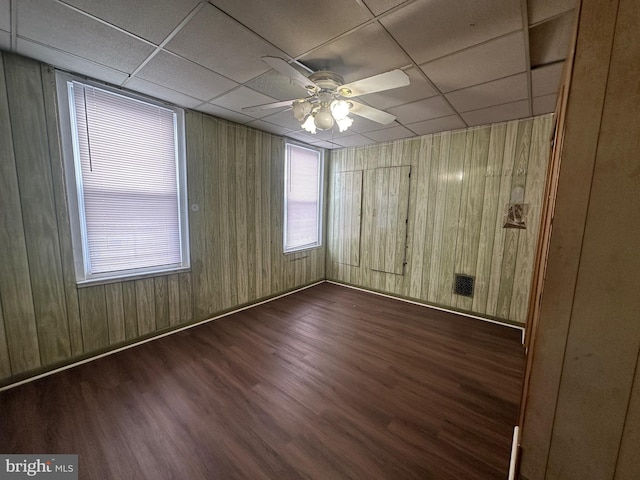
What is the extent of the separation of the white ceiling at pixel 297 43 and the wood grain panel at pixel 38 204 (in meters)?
0.24

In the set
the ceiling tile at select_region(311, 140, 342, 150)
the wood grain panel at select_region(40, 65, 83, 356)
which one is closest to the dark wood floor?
the wood grain panel at select_region(40, 65, 83, 356)

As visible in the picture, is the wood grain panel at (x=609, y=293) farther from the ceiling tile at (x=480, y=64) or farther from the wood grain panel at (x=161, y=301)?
the wood grain panel at (x=161, y=301)

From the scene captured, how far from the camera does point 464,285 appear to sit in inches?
138

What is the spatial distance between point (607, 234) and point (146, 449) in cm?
245

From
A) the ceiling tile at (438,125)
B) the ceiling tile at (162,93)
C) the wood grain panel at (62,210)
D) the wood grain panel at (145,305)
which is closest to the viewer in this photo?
the wood grain panel at (62,210)

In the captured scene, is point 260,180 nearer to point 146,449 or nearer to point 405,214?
point 405,214

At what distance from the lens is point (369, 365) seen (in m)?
2.33

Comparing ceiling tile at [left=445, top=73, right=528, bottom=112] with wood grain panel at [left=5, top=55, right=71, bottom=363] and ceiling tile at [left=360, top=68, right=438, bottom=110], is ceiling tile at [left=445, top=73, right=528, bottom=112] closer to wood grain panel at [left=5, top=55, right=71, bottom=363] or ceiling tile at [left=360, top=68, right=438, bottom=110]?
ceiling tile at [left=360, top=68, right=438, bottom=110]

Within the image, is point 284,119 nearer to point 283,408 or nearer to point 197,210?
point 197,210

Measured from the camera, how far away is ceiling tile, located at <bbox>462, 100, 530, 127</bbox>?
8.46 feet

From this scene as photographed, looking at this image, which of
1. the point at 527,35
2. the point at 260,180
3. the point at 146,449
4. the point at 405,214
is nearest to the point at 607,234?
the point at 527,35

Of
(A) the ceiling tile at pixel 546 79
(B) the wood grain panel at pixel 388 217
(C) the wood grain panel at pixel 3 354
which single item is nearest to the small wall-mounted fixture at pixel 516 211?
(A) the ceiling tile at pixel 546 79

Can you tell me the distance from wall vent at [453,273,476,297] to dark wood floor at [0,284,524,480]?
74 centimetres

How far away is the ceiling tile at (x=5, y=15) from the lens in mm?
1342
